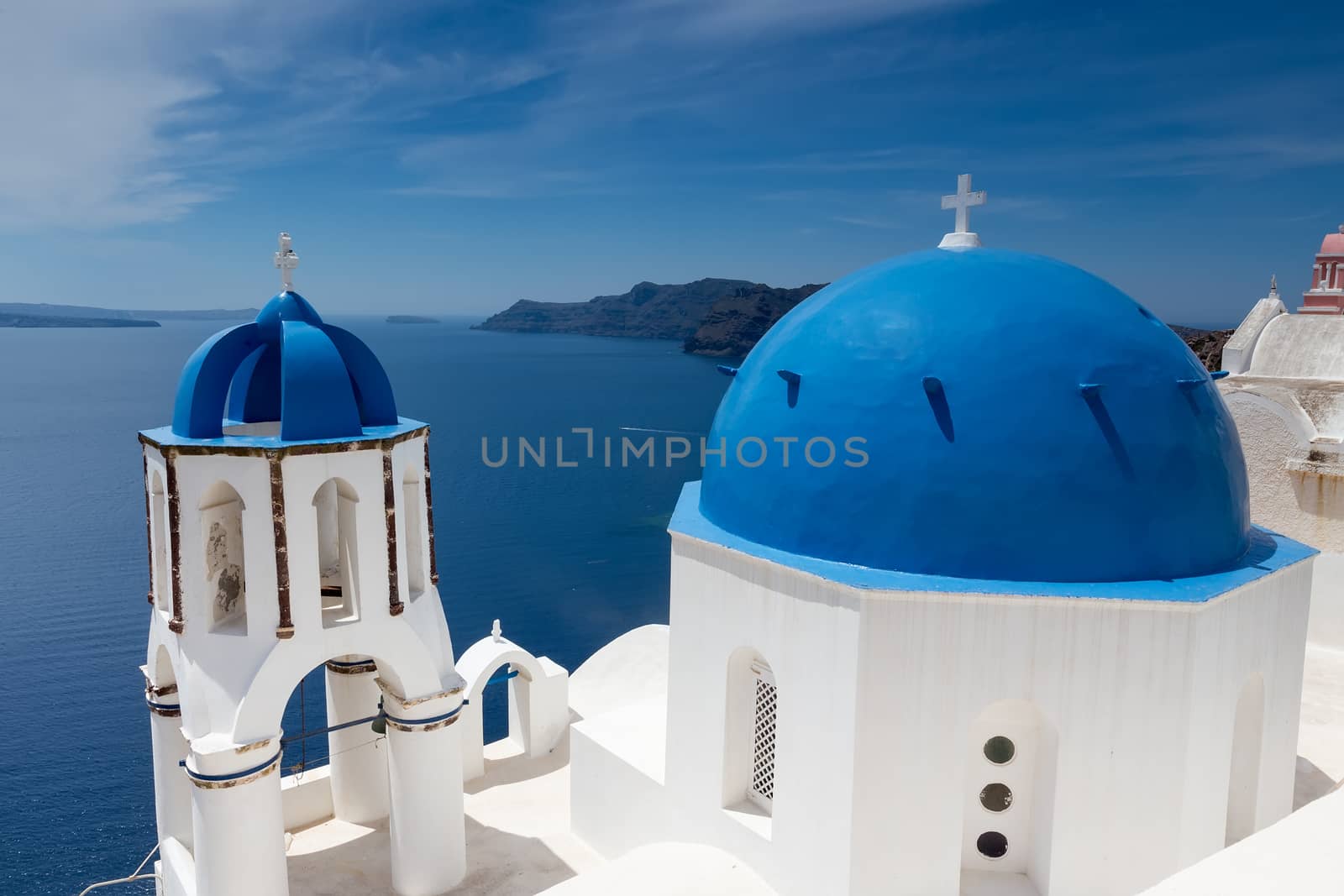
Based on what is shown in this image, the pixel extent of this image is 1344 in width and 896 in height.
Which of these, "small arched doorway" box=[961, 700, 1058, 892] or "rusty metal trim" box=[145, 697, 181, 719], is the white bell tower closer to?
"rusty metal trim" box=[145, 697, 181, 719]

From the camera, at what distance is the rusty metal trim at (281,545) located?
8.30 m

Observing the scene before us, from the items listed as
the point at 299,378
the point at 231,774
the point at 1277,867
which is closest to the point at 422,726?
the point at 231,774

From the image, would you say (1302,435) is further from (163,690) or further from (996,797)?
(163,690)

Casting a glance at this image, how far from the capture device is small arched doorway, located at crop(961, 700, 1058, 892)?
735cm

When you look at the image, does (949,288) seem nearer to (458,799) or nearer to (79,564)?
(458,799)

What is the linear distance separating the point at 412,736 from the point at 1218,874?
306 inches

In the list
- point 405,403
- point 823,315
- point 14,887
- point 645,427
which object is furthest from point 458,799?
point 405,403

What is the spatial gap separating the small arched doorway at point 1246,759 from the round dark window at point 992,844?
7.13 feet

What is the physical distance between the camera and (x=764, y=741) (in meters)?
8.39

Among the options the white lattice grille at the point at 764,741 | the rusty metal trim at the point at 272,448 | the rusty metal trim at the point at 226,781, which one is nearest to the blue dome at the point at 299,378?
the rusty metal trim at the point at 272,448

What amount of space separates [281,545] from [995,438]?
6.56 m

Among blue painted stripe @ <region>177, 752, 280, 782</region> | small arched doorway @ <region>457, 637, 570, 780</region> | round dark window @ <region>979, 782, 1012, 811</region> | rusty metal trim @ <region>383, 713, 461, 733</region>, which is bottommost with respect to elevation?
small arched doorway @ <region>457, 637, 570, 780</region>

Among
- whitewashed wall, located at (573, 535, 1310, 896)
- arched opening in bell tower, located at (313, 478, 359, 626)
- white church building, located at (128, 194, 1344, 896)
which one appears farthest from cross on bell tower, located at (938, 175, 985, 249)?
arched opening in bell tower, located at (313, 478, 359, 626)

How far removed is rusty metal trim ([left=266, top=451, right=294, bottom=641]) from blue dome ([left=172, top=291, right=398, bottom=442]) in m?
0.37
